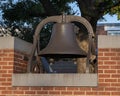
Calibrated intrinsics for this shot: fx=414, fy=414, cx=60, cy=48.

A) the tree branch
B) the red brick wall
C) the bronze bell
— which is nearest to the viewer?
the red brick wall

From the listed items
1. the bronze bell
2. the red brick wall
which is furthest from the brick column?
the bronze bell

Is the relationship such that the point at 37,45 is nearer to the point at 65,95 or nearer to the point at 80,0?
the point at 65,95

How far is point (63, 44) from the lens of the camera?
7.72 metres

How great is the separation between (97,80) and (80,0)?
21.7 feet

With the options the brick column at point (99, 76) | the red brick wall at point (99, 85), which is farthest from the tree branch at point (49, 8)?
the red brick wall at point (99, 85)

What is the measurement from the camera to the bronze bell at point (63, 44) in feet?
24.9

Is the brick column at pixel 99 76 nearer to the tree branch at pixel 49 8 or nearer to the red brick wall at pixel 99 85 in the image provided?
the red brick wall at pixel 99 85

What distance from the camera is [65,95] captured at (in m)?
7.45

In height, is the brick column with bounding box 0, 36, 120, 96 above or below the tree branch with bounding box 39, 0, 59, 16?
below

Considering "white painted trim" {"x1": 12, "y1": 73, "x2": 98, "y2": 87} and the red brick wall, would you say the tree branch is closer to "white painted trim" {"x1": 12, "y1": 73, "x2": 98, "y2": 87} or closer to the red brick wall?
the red brick wall

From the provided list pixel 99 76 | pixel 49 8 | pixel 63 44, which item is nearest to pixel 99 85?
pixel 99 76

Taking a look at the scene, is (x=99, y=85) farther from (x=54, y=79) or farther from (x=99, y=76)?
(x=54, y=79)

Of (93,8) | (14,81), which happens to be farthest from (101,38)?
(93,8)

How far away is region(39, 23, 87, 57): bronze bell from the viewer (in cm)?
758
